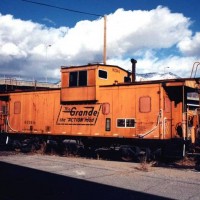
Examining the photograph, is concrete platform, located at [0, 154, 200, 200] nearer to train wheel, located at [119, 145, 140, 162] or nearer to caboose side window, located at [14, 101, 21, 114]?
train wheel, located at [119, 145, 140, 162]

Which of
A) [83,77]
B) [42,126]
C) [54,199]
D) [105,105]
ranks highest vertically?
[83,77]

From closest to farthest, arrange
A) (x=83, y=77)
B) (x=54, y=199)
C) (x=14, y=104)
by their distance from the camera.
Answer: (x=54, y=199), (x=83, y=77), (x=14, y=104)

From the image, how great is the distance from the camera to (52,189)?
8.50 metres

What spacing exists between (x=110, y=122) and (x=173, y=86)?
3660mm

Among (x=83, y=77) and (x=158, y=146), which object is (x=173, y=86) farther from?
(x=83, y=77)

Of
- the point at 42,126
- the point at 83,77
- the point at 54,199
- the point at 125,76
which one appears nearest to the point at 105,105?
the point at 83,77

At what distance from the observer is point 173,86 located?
555 inches

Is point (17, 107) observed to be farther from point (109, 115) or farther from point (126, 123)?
point (126, 123)

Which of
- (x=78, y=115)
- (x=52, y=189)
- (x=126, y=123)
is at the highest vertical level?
(x=78, y=115)

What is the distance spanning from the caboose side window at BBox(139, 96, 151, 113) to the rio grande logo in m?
2.39

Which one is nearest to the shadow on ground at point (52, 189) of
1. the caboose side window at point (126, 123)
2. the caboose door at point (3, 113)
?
the caboose side window at point (126, 123)

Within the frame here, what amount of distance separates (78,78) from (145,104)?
13.9 feet

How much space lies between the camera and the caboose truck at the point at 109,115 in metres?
14.2

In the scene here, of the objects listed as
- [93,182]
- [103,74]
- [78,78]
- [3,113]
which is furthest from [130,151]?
[3,113]
